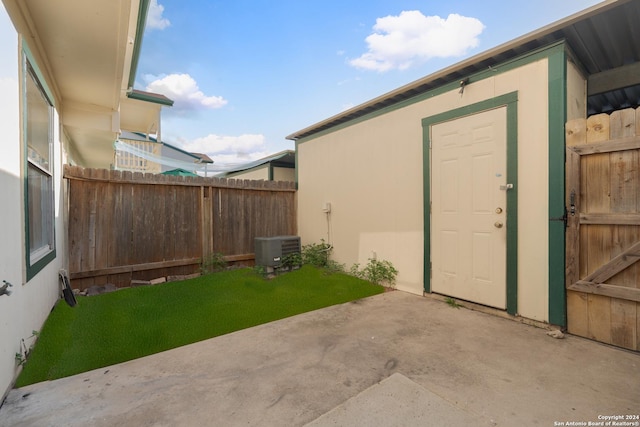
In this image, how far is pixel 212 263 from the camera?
16.8 ft

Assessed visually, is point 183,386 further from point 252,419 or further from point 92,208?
point 92,208

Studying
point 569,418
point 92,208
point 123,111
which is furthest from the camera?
point 123,111

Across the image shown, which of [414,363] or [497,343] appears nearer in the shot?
[414,363]

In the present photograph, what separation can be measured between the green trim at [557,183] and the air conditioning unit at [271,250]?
3.81 meters

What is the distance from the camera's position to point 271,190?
6078mm

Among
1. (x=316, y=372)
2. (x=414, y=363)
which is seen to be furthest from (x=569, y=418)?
(x=316, y=372)

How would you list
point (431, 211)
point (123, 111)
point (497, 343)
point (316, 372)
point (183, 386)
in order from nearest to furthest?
1. point (183, 386)
2. point (316, 372)
3. point (497, 343)
4. point (431, 211)
5. point (123, 111)

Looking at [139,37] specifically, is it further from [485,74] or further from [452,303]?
[452,303]

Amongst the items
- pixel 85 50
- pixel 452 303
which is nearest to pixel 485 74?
pixel 452 303

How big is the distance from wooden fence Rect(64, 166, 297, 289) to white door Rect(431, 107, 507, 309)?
352 centimetres

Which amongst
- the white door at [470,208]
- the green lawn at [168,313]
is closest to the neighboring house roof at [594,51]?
the white door at [470,208]

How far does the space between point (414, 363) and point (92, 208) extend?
4.78 m

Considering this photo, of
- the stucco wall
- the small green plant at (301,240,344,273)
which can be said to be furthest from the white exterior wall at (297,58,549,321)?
the stucco wall

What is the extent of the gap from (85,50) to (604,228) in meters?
5.32
